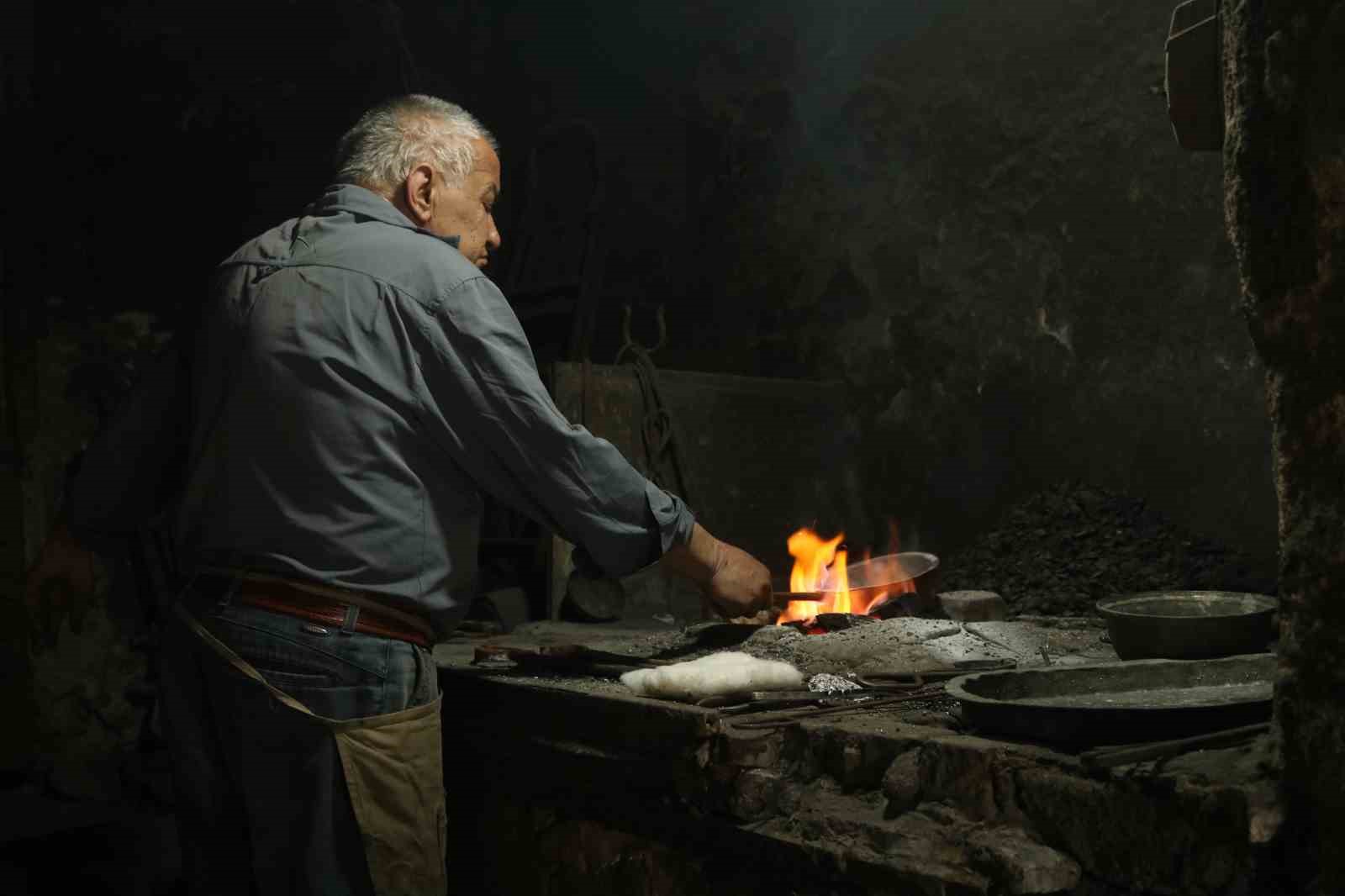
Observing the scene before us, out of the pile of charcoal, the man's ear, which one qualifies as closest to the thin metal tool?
the man's ear

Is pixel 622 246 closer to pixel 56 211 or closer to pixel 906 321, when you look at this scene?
pixel 906 321

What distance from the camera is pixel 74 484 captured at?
2.51 meters

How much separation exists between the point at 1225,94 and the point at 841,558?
265 cm

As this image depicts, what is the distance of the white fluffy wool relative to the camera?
95.3 inches

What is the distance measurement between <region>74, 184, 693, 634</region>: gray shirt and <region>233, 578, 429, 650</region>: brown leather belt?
0.13 feet

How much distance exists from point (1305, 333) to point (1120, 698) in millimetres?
828

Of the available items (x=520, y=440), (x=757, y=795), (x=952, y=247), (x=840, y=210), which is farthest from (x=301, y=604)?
(x=840, y=210)

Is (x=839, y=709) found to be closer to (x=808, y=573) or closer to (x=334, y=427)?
(x=334, y=427)

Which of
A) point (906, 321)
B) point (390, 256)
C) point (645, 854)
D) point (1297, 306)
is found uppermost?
point (906, 321)

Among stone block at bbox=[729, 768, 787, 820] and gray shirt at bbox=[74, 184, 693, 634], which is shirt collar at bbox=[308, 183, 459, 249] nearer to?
gray shirt at bbox=[74, 184, 693, 634]

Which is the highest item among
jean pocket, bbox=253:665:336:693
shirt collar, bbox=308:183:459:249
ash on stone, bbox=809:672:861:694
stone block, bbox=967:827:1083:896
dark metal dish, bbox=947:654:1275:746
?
shirt collar, bbox=308:183:459:249

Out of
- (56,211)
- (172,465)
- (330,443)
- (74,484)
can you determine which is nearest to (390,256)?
(330,443)

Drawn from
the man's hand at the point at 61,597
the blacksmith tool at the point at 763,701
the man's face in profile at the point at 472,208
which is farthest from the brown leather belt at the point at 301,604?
the man's hand at the point at 61,597

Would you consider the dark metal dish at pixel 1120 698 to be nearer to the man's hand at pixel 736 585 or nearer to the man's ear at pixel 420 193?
the man's hand at pixel 736 585
